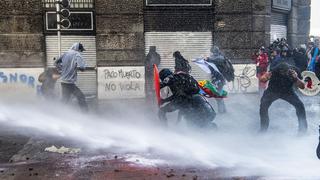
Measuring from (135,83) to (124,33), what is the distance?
1.63 metres

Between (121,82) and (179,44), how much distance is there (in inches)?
89.6

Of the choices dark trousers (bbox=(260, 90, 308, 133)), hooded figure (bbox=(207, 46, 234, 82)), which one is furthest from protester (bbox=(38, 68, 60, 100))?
dark trousers (bbox=(260, 90, 308, 133))


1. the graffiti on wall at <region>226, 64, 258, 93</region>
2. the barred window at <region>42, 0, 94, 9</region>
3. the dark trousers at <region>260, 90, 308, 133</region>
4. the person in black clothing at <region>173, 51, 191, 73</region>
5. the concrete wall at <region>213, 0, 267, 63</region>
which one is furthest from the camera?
the graffiti on wall at <region>226, 64, 258, 93</region>

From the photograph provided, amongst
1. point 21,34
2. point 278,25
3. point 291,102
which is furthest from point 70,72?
point 278,25

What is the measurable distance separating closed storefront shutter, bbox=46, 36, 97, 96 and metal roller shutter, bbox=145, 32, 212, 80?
5.87ft

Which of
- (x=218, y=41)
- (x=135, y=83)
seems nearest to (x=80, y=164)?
(x=135, y=83)

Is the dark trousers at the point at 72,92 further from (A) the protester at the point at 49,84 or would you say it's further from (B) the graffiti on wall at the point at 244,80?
(B) the graffiti on wall at the point at 244,80

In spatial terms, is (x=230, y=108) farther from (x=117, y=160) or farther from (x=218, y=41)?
(x=117, y=160)

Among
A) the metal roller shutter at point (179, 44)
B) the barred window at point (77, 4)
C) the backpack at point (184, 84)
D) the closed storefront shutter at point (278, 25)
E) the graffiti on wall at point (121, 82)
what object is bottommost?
the graffiti on wall at point (121, 82)

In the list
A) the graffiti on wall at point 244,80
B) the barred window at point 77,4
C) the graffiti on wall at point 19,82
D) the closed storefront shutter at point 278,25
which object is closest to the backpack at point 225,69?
the graffiti on wall at point 244,80

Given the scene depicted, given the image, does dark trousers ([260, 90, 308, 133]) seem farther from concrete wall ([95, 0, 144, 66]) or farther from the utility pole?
concrete wall ([95, 0, 144, 66])

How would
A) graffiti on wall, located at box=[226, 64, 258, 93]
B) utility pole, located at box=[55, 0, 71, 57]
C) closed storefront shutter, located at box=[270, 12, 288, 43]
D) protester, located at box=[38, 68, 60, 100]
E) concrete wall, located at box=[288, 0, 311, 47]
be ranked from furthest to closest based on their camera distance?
1. concrete wall, located at box=[288, 0, 311, 47]
2. closed storefront shutter, located at box=[270, 12, 288, 43]
3. graffiti on wall, located at box=[226, 64, 258, 93]
4. protester, located at box=[38, 68, 60, 100]
5. utility pole, located at box=[55, 0, 71, 57]

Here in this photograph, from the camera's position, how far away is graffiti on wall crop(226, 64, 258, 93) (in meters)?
15.4

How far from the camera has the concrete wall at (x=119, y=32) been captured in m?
15.0
